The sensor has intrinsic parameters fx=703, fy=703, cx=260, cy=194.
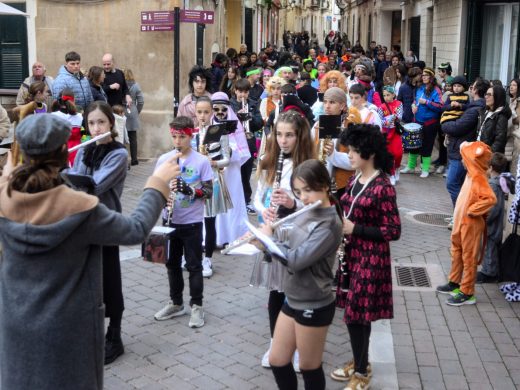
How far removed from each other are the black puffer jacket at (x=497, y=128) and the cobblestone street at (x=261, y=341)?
1801 millimetres

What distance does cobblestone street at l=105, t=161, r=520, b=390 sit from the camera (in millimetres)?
5086

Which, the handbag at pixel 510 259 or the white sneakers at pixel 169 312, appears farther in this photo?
the handbag at pixel 510 259

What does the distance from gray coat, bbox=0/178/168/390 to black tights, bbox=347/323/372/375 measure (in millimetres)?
1977

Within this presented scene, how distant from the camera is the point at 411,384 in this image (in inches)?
198

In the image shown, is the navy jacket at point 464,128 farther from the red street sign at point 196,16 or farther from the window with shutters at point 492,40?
the window with shutters at point 492,40

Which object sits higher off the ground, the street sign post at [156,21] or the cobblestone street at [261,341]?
the street sign post at [156,21]

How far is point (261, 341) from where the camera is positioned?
5711 millimetres

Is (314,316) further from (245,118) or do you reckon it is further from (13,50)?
(13,50)

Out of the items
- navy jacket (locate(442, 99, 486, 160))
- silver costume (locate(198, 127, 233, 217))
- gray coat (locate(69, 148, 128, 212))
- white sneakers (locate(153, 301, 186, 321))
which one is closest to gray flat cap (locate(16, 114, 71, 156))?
gray coat (locate(69, 148, 128, 212))

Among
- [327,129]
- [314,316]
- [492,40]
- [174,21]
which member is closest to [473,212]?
[327,129]

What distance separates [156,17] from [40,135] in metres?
10.4

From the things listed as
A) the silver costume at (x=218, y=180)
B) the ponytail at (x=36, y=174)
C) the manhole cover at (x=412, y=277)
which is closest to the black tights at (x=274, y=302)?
the ponytail at (x=36, y=174)

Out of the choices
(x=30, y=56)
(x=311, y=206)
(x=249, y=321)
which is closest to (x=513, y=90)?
(x=249, y=321)

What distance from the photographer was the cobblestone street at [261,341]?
5086mm
